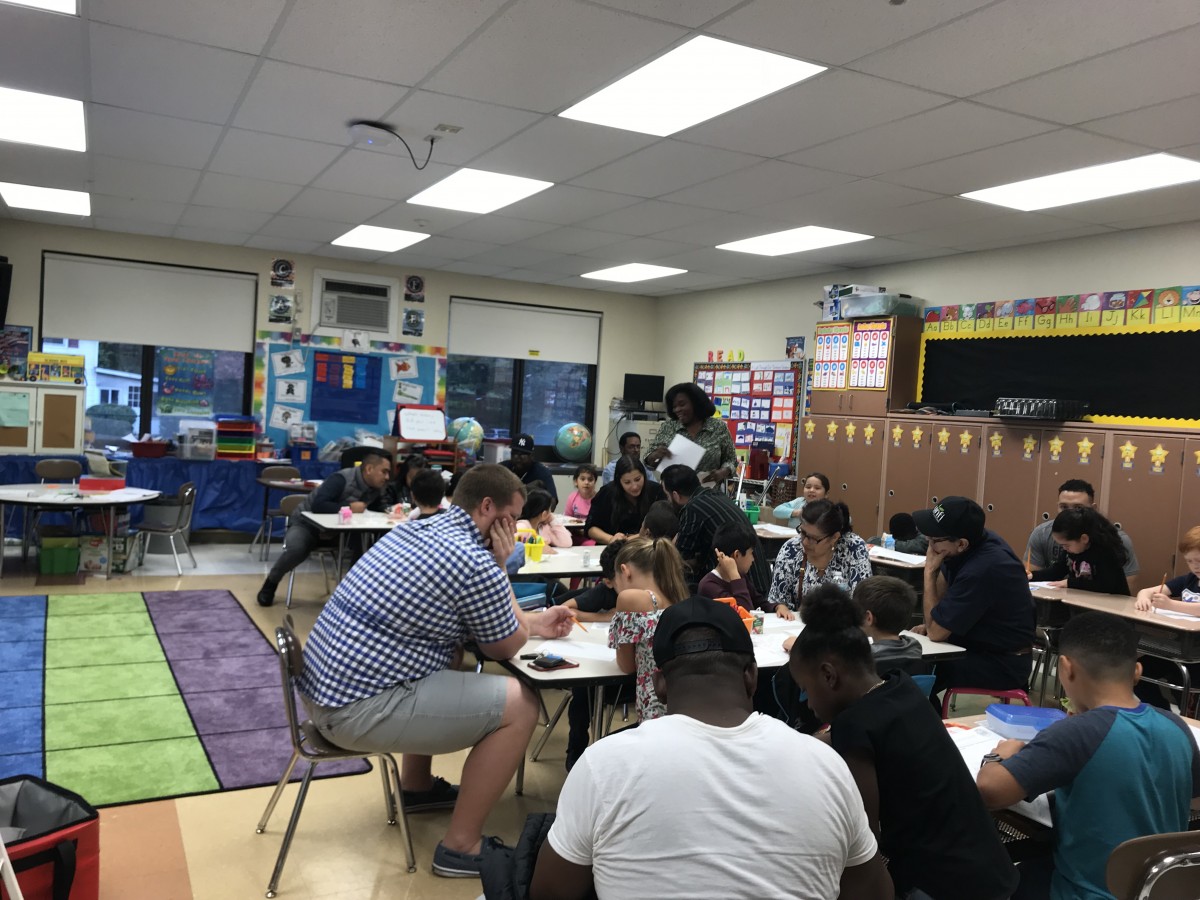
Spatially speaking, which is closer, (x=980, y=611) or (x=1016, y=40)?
(x=1016, y=40)

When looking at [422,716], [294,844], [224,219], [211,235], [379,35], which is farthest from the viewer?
[211,235]

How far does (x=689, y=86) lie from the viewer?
4219mm

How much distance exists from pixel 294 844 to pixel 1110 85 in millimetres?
4392

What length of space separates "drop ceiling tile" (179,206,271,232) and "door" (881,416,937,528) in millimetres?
5636

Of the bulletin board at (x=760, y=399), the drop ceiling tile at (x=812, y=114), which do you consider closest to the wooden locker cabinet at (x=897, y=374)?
the bulletin board at (x=760, y=399)

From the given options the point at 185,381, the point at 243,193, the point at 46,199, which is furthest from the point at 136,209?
the point at 185,381

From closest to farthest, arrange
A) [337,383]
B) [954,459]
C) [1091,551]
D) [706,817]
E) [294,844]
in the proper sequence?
[706,817] → [294,844] → [1091,551] → [954,459] → [337,383]

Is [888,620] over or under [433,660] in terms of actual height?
over

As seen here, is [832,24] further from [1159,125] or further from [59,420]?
[59,420]

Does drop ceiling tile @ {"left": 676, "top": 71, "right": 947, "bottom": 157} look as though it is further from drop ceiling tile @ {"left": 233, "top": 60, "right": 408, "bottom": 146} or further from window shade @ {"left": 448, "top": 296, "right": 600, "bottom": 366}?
window shade @ {"left": 448, "top": 296, "right": 600, "bottom": 366}

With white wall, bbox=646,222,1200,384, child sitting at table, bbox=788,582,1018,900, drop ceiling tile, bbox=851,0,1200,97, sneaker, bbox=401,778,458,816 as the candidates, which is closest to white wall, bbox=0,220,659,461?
white wall, bbox=646,222,1200,384

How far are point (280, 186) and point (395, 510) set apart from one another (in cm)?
249

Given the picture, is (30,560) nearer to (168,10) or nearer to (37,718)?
(37,718)

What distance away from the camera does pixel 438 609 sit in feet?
9.58
